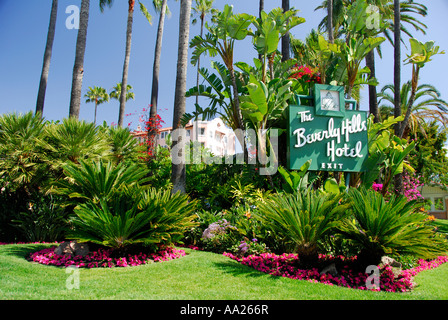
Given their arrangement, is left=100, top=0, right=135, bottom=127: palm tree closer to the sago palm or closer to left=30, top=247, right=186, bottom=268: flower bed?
the sago palm

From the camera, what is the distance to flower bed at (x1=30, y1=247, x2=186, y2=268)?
18.1 ft

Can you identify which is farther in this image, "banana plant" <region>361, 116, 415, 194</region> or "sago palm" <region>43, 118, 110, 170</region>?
"banana plant" <region>361, 116, 415, 194</region>

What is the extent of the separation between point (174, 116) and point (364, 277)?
6.55 meters

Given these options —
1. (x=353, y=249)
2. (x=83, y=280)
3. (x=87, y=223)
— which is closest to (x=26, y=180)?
(x=87, y=223)

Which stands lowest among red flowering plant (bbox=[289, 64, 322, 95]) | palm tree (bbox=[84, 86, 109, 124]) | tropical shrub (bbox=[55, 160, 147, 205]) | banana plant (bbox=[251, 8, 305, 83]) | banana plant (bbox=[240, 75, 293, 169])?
tropical shrub (bbox=[55, 160, 147, 205])

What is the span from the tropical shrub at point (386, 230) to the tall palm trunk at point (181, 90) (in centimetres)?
480

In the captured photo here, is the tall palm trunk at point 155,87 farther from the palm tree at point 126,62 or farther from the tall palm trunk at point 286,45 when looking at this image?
the tall palm trunk at point 286,45

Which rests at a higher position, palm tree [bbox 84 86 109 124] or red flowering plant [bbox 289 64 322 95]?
palm tree [bbox 84 86 109 124]

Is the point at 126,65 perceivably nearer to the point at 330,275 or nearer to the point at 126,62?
→ the point at 126,62

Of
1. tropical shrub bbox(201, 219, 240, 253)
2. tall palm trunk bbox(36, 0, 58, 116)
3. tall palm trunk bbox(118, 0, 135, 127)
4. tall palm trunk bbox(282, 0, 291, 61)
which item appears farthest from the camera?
tall palm trunk bbox(118, 0, 135, 127)

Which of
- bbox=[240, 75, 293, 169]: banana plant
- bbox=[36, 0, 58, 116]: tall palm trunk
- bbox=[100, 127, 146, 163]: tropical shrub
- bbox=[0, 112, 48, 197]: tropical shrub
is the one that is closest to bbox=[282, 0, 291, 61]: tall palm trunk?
bbox=[240, 75, 293, 169]: banana plant

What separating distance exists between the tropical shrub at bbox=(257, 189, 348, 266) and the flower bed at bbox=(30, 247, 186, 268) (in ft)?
8.03

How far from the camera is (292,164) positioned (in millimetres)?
8211
